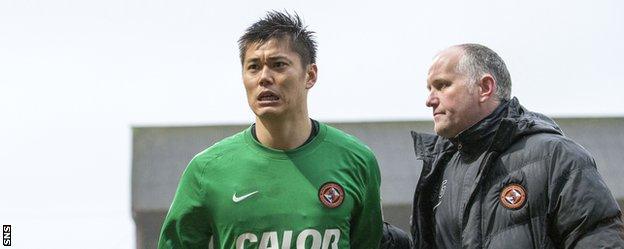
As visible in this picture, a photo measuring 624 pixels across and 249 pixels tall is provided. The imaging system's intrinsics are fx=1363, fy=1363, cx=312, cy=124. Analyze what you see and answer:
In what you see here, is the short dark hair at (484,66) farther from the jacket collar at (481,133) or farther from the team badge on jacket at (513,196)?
the team badge on jacket at (513,196)

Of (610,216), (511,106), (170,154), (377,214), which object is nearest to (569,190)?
(610,216)

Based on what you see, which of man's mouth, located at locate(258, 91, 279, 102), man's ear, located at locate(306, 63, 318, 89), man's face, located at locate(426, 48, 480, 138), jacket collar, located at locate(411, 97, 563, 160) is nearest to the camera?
jacket collar, located at locate(411, 97, 563, 160)

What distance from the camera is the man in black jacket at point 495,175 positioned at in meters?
6.62

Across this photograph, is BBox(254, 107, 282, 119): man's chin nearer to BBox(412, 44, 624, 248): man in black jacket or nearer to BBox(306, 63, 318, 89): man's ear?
BBox(306, 63, 318, 89): man's ear

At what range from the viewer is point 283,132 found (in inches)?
290

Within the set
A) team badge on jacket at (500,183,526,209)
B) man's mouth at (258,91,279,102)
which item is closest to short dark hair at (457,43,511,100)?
team badge on jacket at (500,183,526,209)

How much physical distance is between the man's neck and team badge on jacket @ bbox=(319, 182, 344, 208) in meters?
0.31

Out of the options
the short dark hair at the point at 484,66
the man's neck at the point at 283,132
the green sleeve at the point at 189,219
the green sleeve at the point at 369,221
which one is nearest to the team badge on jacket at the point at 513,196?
the short dark hair at the point at 484,66

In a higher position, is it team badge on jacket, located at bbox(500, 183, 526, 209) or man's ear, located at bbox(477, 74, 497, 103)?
man's ear, located at bbox(477, 74, 497, 103)

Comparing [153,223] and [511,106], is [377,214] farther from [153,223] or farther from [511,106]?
[153,223]

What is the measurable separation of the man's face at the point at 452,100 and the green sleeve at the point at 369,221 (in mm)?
526

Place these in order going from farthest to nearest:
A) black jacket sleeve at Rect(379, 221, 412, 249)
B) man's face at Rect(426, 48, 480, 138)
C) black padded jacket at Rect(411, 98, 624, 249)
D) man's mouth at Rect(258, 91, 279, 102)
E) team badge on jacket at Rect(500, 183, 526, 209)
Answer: black jacket sleeve at Rect(379, 221, 412, 249)
man's mouth at Rect(258, 91, 279, 102)
man's face at Rect(426, 48, 480, 138)
team badge on jacket at Rect(500, 183, 526, 209)
black padded jacket at Rect(411, 98, 624, 249)

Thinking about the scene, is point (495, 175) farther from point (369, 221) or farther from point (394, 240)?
point (394, 240)

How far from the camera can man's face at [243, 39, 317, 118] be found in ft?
23.7
